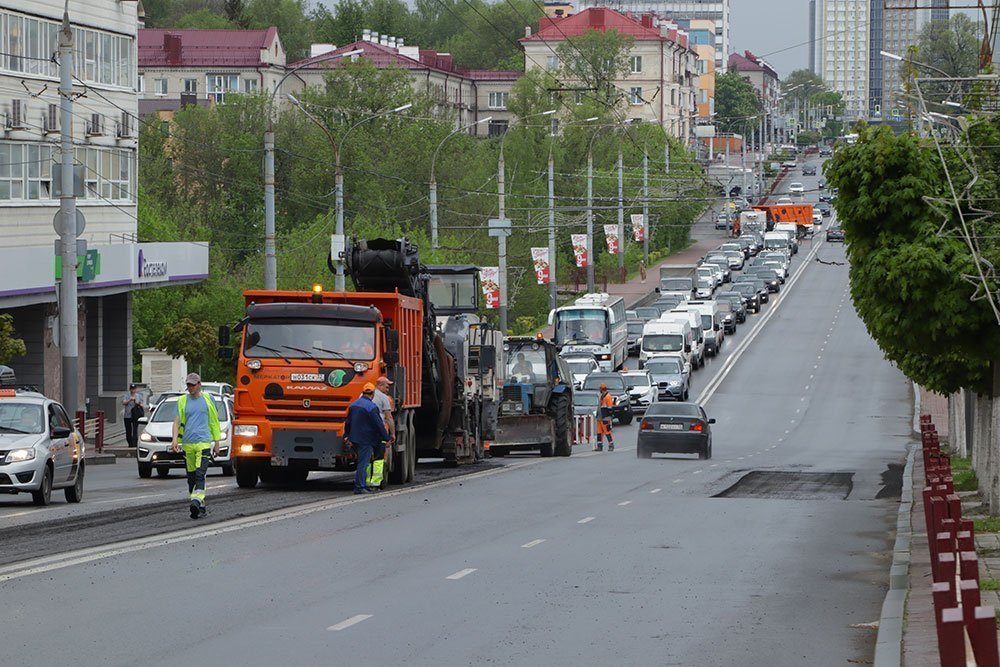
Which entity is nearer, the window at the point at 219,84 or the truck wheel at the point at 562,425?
the truck wheel at the point at 562,425

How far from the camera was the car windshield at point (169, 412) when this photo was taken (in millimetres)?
33844

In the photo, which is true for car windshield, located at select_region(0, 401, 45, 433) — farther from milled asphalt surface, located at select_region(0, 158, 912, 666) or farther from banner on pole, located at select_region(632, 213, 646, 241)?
banner on pole, located at select_region(632, 213, 646, 241)

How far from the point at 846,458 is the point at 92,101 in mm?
26357

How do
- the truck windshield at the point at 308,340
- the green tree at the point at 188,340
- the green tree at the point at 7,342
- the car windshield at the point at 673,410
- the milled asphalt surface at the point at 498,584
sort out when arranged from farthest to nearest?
1. the green tree at the point at 188,340
2. the car windshield at the point at 673,410
3. the green tree at the point at 7,342
4. the truck windshield at the point at 308,340
5. the milled asphalt surface at the point at 498,584

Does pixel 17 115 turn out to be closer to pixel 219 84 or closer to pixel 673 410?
pixel 673 410

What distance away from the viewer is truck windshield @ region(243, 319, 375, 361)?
24.7 meters

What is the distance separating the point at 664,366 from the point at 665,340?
536 cm

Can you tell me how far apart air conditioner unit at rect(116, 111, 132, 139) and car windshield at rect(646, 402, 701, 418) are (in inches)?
892

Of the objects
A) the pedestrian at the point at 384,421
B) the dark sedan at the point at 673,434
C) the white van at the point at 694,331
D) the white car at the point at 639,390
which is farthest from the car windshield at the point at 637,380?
the pedestrian at the point at 384,421

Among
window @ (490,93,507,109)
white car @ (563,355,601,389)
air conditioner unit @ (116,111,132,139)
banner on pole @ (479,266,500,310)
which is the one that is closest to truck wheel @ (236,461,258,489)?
air conditioner unit @ (116,111,132,139)

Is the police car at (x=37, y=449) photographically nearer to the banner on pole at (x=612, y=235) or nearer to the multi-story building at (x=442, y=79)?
the banner on pole at (x=612, y=235)

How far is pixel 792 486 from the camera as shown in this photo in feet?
95.3

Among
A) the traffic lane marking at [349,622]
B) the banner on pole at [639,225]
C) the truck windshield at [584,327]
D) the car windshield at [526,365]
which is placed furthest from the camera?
the banner on pole at [639,225]

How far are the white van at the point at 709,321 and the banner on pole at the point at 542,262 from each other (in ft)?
27.8
